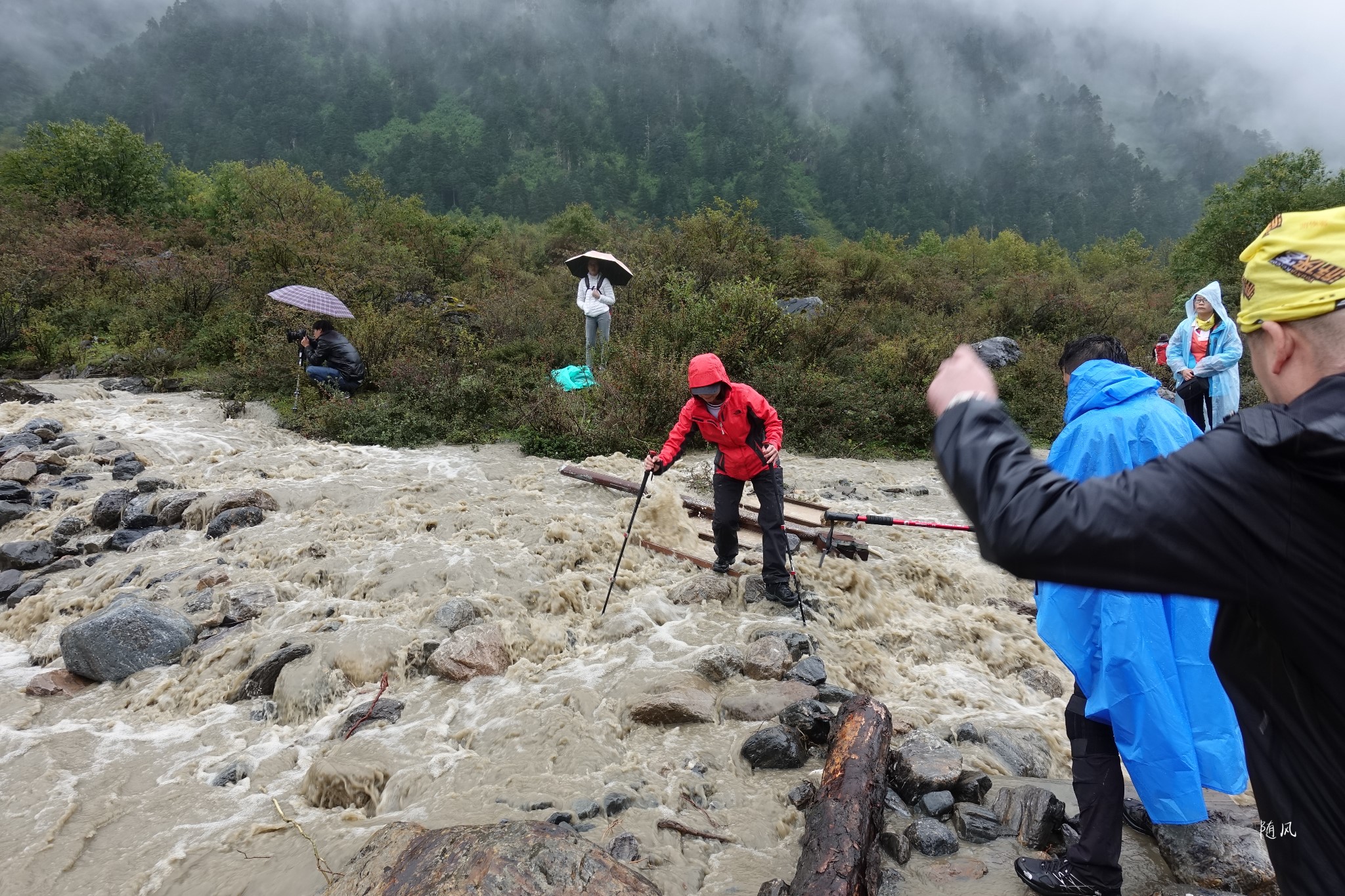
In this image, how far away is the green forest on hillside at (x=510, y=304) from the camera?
11.5 m

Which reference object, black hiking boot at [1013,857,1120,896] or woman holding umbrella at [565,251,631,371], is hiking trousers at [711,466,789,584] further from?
woman holding umbrella at [565,251,631,371]

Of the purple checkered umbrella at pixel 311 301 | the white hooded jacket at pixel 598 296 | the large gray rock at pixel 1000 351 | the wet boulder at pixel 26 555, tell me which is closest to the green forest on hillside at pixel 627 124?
the large gray rock at pixel 1000 351

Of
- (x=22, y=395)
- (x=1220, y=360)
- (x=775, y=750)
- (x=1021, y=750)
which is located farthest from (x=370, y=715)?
(x=22, y=395)

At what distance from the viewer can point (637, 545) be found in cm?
716

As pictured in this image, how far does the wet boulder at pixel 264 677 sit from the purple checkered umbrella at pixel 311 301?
24.9 feet

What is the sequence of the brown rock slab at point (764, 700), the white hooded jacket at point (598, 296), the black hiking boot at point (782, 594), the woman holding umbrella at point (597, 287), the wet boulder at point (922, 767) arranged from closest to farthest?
the wet boulder at point (922, 767), the brown rock slab at point (764, 700), the black hiking boot at point (782, 594), the woman holding umbrella at point (597, 287), the white hooded jacket at point (598, 296)

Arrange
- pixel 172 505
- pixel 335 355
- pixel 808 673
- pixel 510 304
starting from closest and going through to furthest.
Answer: pixel 808 673 → pixel 172 505 → pixel 335 355 → pixel 510 304

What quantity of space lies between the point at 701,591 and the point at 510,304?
11.4 m

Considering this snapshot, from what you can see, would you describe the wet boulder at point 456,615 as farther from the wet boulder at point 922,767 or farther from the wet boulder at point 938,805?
the wet boulder at point 938,805

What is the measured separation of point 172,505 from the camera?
7.82 metres

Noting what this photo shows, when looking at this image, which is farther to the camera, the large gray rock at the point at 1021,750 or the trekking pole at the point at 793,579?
the trekking pole at the point at 793,579

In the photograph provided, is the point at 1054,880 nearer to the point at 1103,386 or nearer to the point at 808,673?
the point at 1103,386

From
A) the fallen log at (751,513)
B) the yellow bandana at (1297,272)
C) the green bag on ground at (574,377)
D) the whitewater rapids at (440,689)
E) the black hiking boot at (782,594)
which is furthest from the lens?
the green bag on ground at (574,377)

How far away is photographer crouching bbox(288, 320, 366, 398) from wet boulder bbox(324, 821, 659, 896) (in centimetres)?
1071
